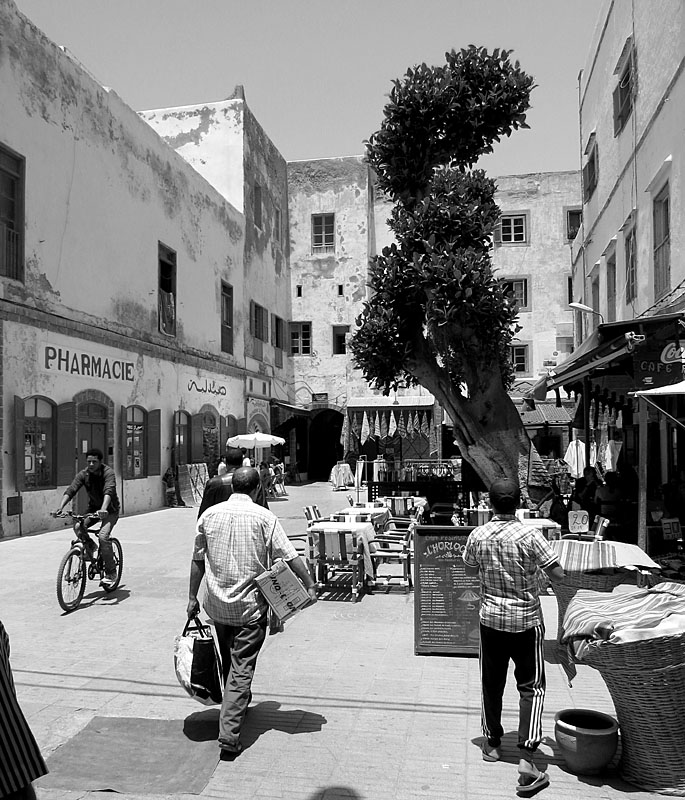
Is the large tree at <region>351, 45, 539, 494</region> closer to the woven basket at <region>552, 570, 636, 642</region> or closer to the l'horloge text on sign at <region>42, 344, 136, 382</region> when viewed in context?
the woven basket at <region>552, 570, 636, 642</region>

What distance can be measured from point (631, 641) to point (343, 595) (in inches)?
200

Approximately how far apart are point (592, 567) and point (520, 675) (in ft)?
6.36

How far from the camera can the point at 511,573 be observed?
→ 157 inches

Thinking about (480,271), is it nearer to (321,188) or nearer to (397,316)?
(397,316)

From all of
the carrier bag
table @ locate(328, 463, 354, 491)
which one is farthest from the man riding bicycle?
table @ locate(328, 463, 354, 491)

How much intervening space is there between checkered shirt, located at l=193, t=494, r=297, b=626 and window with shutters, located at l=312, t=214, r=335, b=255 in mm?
25849

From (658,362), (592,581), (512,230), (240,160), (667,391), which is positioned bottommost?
(592,581)

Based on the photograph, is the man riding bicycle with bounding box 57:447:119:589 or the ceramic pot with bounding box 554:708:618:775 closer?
the ceramic pot with bounding box 554:708:618:775

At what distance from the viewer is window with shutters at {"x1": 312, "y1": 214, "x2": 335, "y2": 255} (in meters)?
29.5

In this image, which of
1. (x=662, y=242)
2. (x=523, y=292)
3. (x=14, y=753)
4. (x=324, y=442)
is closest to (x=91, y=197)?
(x=662, y=242)

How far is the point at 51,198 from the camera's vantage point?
47.2ft

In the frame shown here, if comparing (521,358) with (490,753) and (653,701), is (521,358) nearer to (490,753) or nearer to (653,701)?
(490,753)

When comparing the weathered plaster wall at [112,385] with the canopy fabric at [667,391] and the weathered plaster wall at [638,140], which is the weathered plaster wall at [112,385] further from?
the weathered plaster wall at [638,140]

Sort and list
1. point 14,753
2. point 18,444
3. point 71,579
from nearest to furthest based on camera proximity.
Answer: point 14,753
point 71,579
point 18,444
